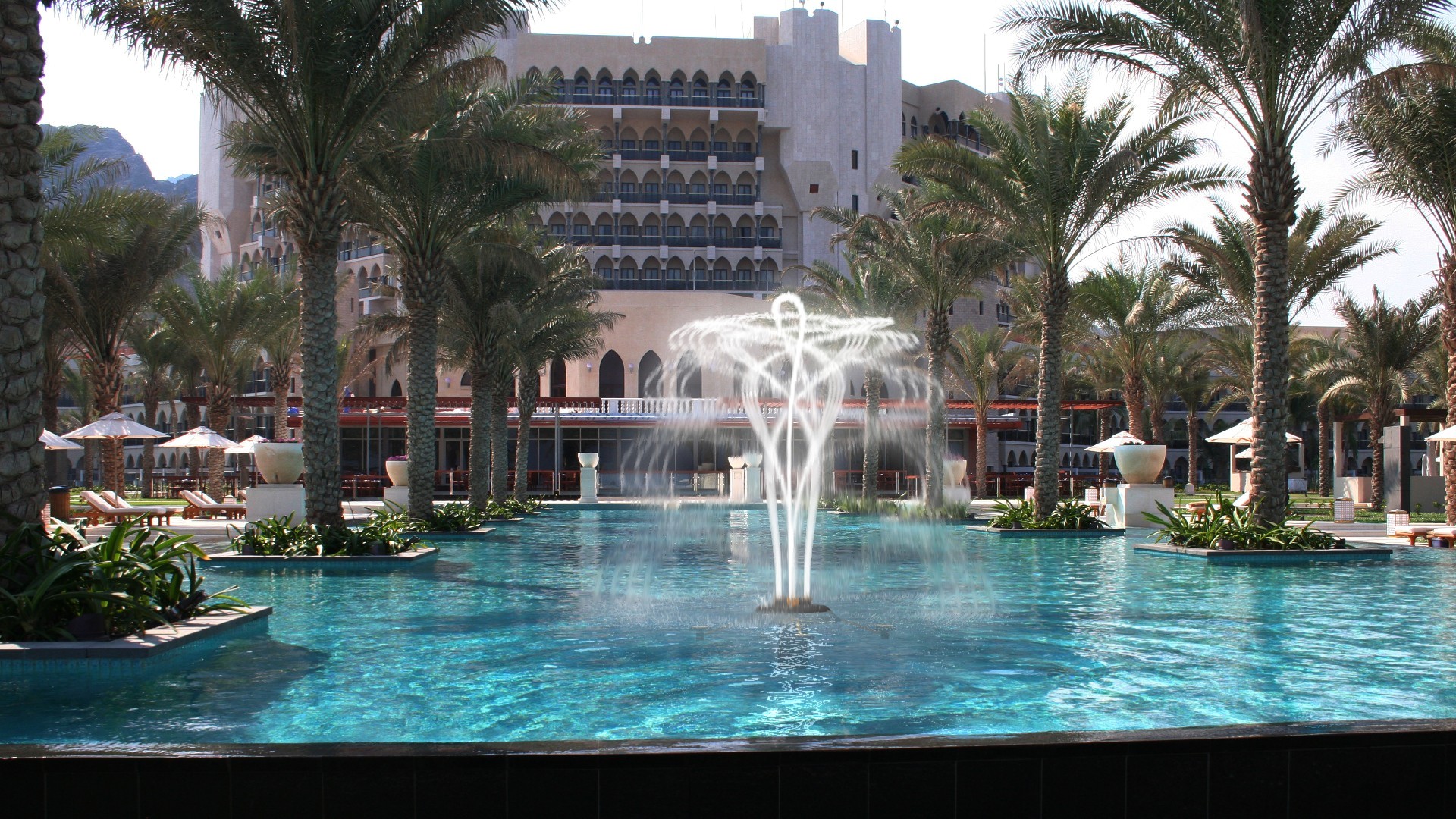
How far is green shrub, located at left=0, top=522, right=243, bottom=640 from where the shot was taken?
8.14 m

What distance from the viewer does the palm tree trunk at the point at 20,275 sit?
8734 millimetres

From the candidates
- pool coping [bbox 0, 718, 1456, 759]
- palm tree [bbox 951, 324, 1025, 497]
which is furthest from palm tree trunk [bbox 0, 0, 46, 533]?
palm tree [bbox 951, 324, 1025, 497]

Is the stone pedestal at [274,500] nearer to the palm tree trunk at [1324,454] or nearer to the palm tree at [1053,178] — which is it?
the palm tree at [1053,178]

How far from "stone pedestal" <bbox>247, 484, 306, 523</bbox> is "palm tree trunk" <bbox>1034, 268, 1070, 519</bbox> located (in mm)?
14165

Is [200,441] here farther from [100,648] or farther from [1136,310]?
[1136,310]

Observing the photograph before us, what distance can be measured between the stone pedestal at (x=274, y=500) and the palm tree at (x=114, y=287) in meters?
10.7

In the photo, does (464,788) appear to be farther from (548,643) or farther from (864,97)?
(864,97)

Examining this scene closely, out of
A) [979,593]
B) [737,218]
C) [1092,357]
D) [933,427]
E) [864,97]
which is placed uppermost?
[864,97]

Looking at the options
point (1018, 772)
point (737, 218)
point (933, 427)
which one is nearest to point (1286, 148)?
point (933, 427)

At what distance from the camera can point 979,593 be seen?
1340cm

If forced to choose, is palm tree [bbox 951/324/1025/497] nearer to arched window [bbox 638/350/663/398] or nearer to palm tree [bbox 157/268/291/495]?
arched window [bbox 638/350/663/398]

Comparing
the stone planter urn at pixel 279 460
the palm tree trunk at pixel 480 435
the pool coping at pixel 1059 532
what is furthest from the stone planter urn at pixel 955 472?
the stone planter urn at pixel 279 460

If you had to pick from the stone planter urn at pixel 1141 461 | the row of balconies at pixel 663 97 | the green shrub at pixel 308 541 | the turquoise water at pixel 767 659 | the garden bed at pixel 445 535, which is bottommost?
the garden bed at pixel 445 535

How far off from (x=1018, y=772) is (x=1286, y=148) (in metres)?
16.3
